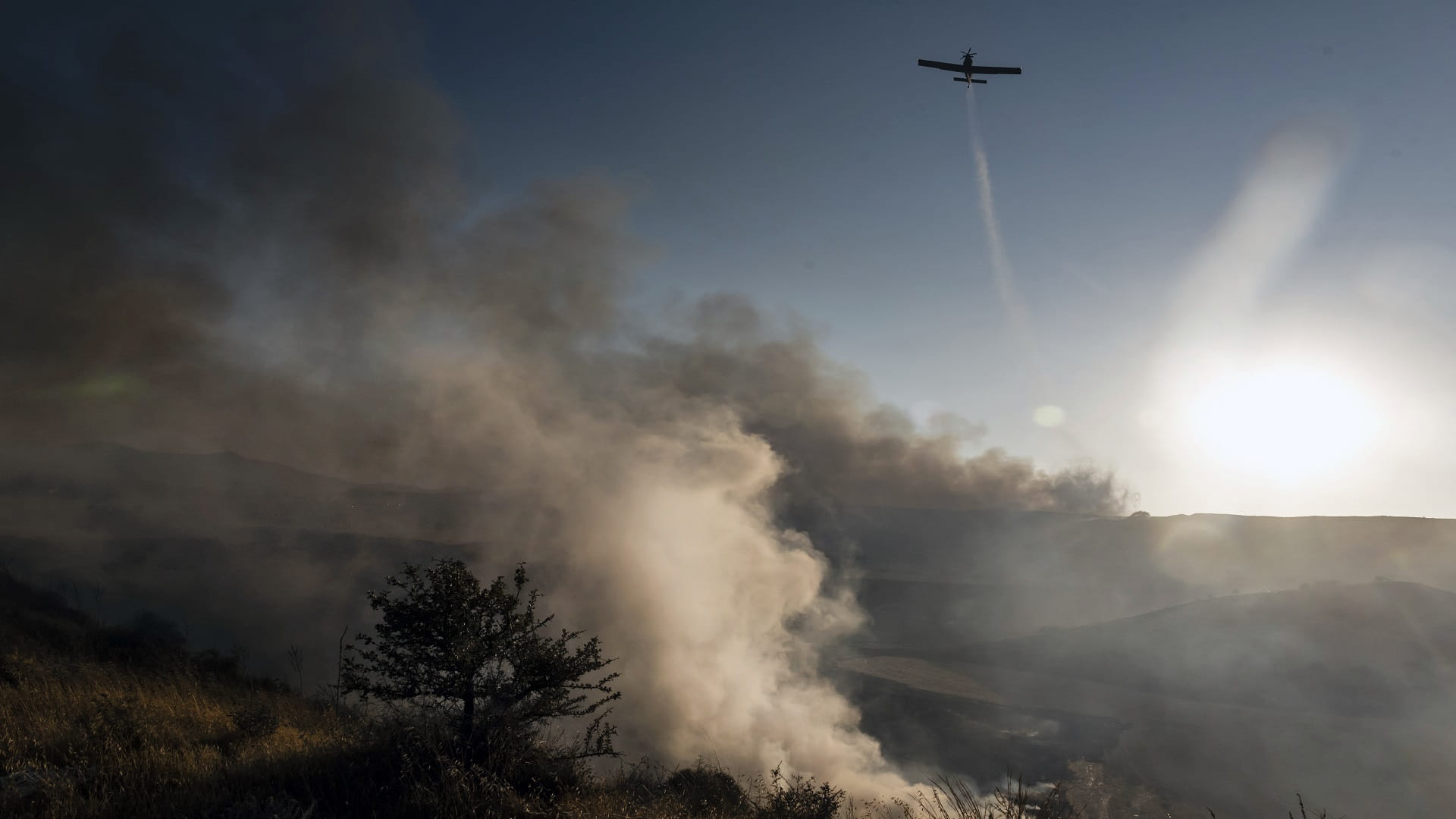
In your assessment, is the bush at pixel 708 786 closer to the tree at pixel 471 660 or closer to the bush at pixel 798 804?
the bush at pixel 798 804

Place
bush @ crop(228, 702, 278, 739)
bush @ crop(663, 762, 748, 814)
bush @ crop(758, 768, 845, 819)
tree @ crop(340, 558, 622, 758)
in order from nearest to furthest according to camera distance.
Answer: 1. tree @ crop(340, 558, 622, 758)
2. bush @ crop(228, 702, 278, 739)
3. bush @ crop(758, 768, 845, 819)
4. bush @ crop(663, 762, 748, 814)

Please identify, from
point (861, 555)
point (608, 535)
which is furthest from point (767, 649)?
point (861, 555)

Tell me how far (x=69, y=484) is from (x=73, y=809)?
81.0m

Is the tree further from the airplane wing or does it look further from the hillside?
the hillside

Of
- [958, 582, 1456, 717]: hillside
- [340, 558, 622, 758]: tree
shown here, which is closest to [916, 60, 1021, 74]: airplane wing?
[340, 558, 622, 758]: tree

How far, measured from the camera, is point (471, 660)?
32.8 ft

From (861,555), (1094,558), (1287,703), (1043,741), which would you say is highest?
(1094,558)

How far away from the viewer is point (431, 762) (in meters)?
8.01

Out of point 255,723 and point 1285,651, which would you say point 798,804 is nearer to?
point 255,723

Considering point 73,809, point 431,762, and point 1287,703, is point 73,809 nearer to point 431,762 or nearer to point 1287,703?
point 431,762

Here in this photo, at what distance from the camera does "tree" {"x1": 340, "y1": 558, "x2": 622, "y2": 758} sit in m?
9.88

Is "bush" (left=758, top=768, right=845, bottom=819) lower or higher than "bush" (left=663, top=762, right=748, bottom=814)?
higher

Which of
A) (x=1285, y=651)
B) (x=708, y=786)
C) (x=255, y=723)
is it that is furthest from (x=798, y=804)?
(x=1285, y=651)

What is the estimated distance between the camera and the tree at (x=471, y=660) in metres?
9.88
